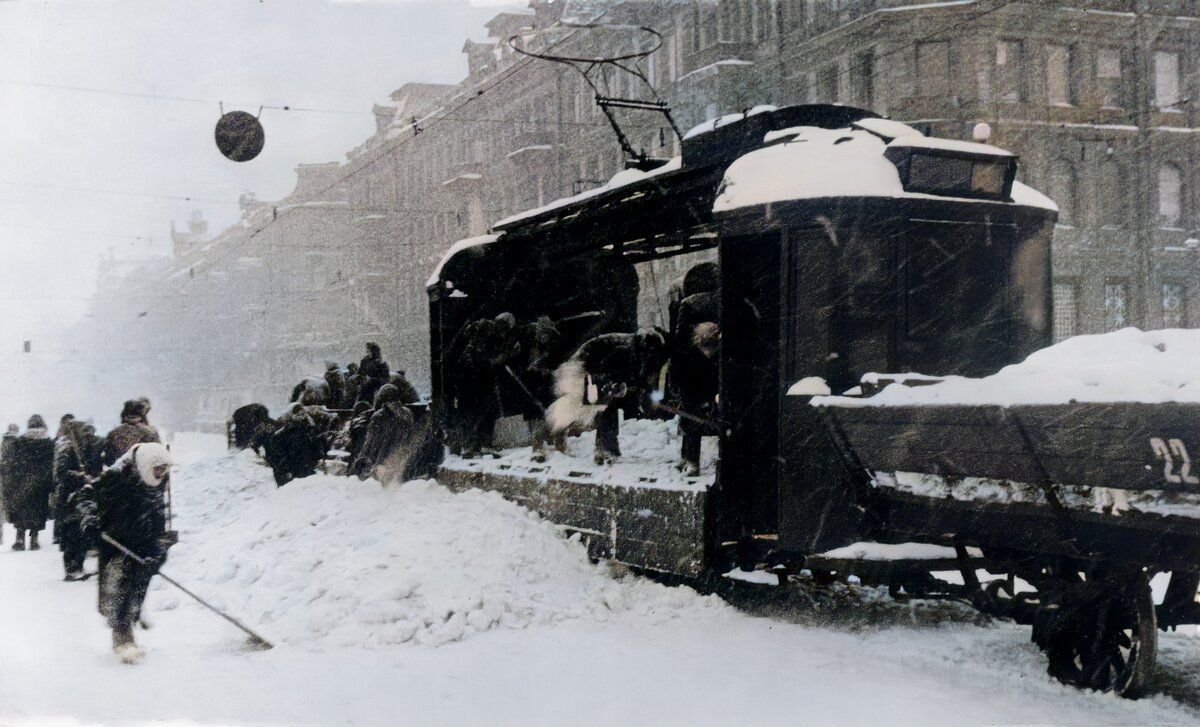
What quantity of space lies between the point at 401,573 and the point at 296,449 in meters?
8.92

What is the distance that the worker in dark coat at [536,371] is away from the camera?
11.8m

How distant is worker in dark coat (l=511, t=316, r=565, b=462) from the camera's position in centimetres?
1183

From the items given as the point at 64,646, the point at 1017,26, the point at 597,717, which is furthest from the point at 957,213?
the point at 1017,26

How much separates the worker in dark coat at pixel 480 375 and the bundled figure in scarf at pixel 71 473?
4107 mm

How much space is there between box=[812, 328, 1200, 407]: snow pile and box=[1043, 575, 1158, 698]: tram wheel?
1210 millimetres

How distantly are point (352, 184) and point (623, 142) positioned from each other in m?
20.5

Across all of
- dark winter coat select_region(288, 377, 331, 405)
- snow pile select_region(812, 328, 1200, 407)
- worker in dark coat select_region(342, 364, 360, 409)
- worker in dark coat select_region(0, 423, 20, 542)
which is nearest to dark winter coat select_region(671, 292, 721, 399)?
snow pile select_region(812, 328, 1200, 407)

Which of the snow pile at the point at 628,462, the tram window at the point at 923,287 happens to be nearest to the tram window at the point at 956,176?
the tram window at the point at 923,287

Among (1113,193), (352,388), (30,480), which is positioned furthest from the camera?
(1113,193)

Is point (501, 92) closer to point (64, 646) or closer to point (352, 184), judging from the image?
point (352, 184)

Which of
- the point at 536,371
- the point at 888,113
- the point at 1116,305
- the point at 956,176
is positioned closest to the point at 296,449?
the point at 536,371

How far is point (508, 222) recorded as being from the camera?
41.1 feet

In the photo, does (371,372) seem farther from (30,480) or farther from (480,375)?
(30,480)

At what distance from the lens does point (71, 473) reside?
1262cm
